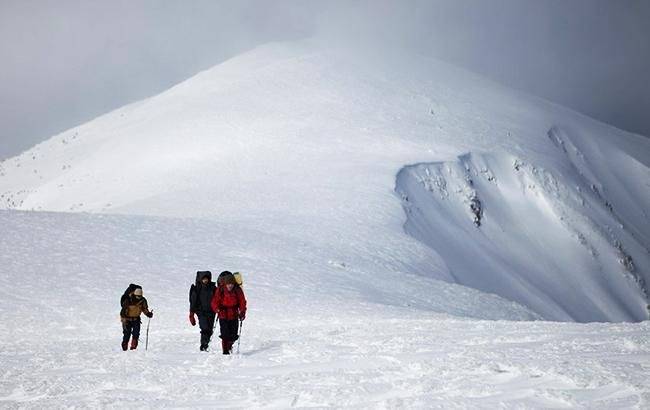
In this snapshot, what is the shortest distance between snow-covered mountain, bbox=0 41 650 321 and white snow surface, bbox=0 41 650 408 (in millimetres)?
282

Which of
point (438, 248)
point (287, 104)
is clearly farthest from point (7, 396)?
point (287, 104)

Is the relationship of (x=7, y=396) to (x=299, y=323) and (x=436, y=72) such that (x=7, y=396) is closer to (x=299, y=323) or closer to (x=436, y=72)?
Answer: (x=299, y=323)

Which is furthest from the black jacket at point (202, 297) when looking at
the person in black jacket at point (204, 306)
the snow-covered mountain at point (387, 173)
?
the snow-covered mountain at point (387, 173)

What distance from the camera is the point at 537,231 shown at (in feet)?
202

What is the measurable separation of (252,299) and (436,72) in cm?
6931

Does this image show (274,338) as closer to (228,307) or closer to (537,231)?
(228,307)

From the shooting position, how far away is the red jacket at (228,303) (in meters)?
14.1

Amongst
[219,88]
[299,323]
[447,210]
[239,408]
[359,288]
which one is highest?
[219,88]

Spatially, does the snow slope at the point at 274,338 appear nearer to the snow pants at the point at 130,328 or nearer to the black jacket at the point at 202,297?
the snow pants at the point at 130,328

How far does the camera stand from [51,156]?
3162 inches

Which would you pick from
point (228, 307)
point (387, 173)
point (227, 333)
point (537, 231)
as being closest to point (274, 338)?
point (227, 333)

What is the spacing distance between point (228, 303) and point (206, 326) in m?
0.92

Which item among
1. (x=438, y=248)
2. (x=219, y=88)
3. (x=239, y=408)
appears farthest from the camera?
(x=219, y=88)

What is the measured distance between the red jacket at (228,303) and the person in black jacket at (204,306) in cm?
57
